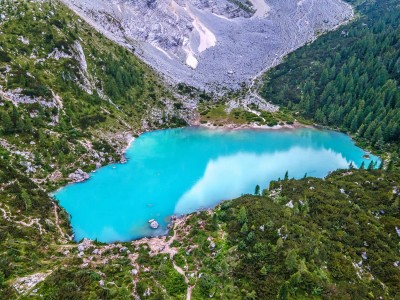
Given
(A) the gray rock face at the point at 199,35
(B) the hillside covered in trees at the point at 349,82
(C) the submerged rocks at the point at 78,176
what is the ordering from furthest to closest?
(A) the gray rock face at the point at 199,35 → (B) the hillside covered in trees at the point at 349,82 → (C) the submerged rocks at the point at 78,176

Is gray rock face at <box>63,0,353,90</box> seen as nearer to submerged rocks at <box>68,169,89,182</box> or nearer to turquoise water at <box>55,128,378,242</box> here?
turquoise water at <box>55,128,378,242</box>

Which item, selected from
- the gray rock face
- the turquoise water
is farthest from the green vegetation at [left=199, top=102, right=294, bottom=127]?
the gray rock face

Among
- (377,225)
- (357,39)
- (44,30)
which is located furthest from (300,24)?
(377,225)

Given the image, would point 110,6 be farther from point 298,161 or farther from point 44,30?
point 298,161

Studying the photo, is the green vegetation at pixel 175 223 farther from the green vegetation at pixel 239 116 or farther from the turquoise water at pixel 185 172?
the turquoise water at pixel 185 172

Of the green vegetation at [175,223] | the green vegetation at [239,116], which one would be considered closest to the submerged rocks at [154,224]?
the green vegetation at [175,223]

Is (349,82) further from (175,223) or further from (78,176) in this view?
(78,176)

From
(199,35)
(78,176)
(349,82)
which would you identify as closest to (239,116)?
(349,82)
